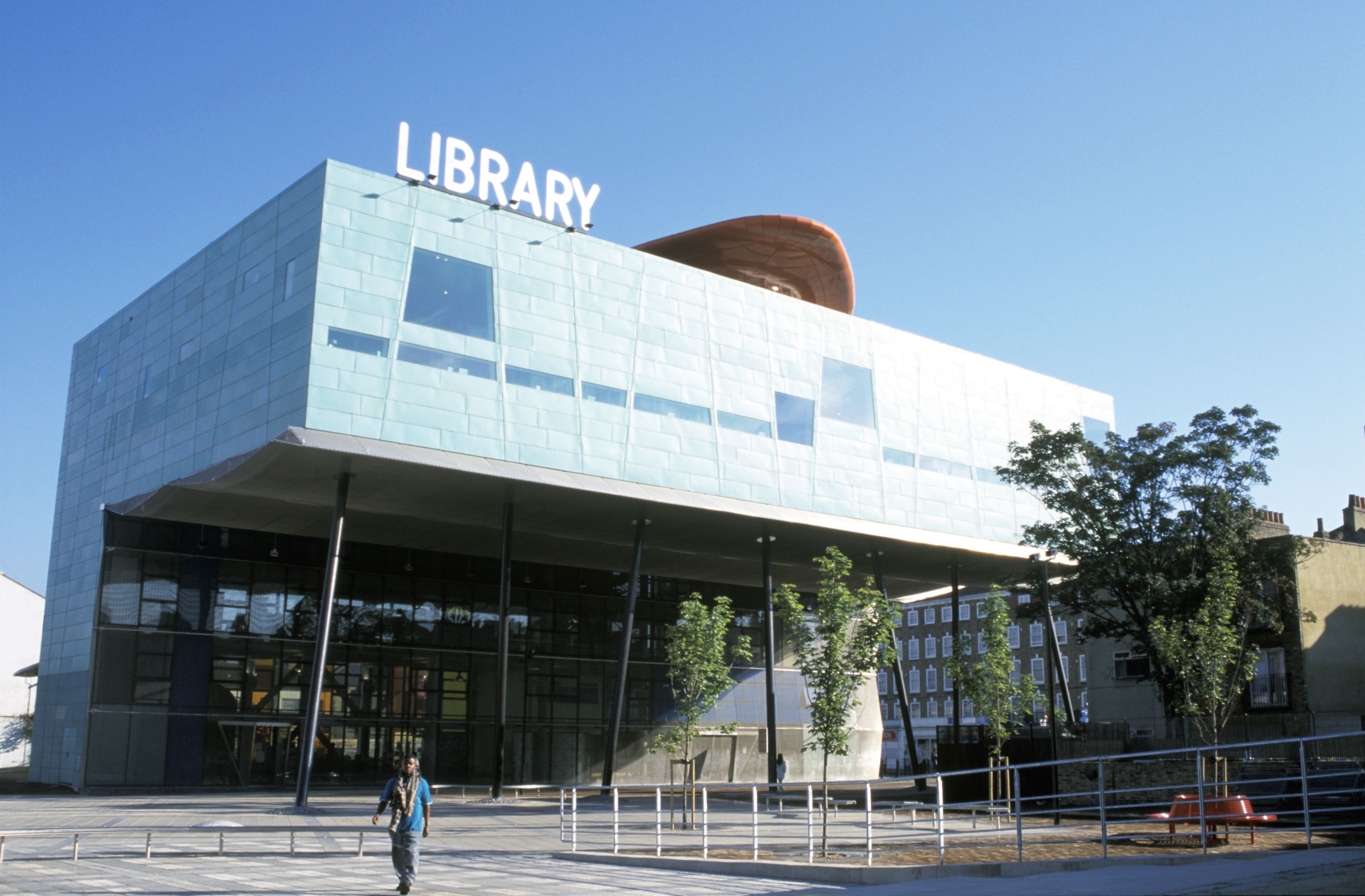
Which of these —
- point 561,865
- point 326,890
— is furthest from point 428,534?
point 326,890

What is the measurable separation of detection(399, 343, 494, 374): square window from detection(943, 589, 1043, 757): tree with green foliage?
1585 cm

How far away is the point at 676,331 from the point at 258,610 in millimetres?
17377

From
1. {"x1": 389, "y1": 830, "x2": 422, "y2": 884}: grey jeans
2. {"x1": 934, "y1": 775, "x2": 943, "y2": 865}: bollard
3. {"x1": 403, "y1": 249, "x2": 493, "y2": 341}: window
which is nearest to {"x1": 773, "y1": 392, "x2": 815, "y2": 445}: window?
{"x1": 403, "y1": 249, "x2": 493, "y2": 341}: window

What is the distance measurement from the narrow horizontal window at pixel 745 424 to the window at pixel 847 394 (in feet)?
8.68

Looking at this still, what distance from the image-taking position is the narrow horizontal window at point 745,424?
3694cm

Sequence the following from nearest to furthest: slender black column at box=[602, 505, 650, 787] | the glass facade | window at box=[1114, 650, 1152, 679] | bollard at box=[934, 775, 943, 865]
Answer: bollard at box=[934, 775, 943, 865] → slender black column at box=[602, 505, 650, 787] → the glass facade → window at box=[1114, 650, 1152, 679]

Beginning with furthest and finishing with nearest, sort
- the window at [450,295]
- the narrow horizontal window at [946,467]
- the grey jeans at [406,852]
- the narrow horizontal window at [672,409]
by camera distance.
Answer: the narrow horizontal window at [946,467] < the narrow horizontal window at [672,409] < the window at [450,295] < the grey jeans at [406,852]

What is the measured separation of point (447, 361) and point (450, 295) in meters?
1.89

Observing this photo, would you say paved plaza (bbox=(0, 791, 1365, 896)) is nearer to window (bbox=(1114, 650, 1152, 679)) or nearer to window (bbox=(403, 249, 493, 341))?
window (bbox=(403, 249, 493, 341))

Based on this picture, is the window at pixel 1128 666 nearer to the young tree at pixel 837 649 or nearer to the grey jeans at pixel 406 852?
the young tree at pixel 837 649

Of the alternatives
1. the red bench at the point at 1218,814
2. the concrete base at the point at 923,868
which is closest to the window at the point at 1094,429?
the red bench at the point at 1218,814

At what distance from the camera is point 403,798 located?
1397 centimetres

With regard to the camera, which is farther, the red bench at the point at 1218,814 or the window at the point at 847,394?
the window at the point at 847,394

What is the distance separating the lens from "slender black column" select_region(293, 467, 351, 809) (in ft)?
95.1
